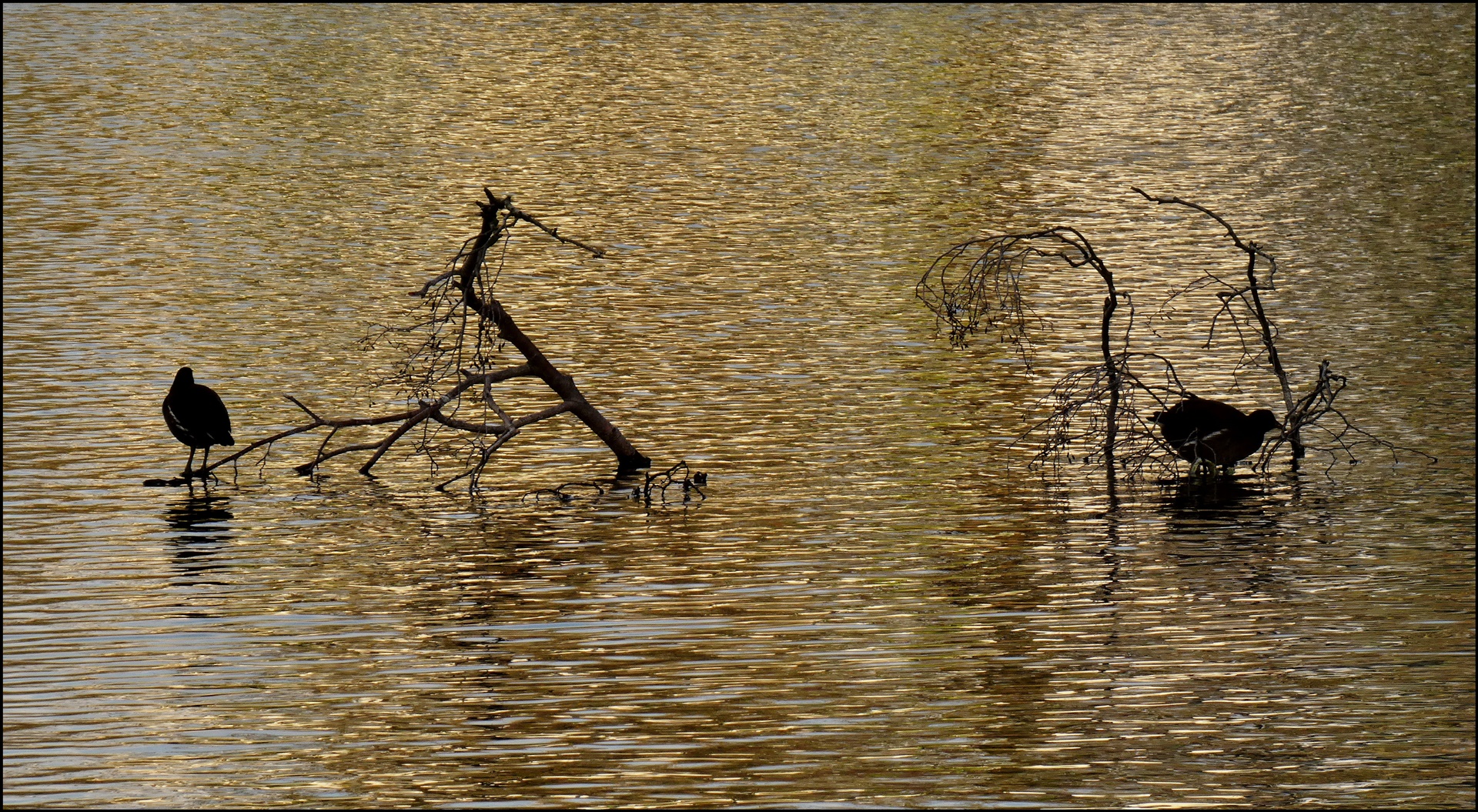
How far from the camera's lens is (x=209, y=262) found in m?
25.5

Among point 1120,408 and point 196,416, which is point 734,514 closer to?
point 1120,408

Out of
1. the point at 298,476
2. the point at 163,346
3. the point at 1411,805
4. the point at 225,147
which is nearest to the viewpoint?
the point at 1411,805

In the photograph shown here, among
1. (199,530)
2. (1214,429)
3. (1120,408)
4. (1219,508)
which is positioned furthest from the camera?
(1120,408)

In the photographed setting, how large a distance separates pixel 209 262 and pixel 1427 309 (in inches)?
541

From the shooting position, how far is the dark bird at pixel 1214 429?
49.8 ft

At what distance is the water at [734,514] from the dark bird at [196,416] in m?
0.33

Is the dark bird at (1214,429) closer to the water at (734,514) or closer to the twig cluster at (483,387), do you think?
the water at (734,514)

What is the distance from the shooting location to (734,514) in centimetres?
1433

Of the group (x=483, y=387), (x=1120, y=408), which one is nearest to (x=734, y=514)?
(x=483, y=387)

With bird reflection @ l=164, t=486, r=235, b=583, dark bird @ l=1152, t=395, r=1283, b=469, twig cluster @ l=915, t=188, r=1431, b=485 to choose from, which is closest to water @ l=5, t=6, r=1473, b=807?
bird reflection @ l=164, t=486, r=235, b=583

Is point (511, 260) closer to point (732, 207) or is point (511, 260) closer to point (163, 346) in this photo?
point (732, 207)

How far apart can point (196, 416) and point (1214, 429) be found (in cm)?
735

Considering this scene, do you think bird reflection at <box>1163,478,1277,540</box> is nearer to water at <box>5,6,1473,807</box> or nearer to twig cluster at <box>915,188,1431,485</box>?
water at <box>5,6,1473,807</box>

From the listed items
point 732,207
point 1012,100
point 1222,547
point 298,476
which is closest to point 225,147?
point 732,207
